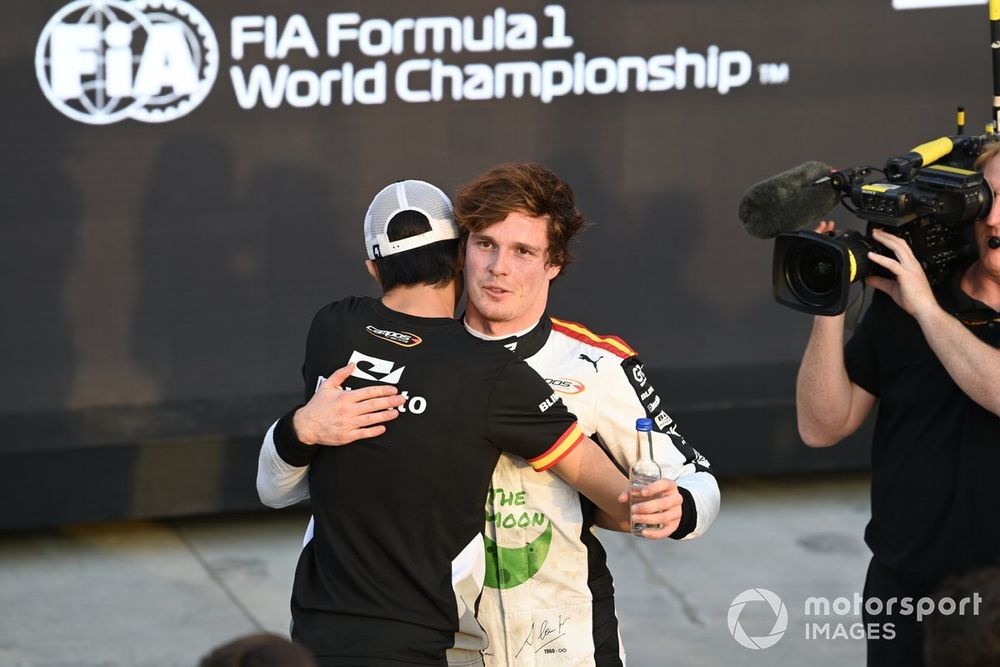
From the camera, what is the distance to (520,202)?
3109 millimetres

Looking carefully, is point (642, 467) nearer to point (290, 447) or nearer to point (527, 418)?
point (527, 418)

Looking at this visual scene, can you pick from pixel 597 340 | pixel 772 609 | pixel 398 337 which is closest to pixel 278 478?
pixel 398 337

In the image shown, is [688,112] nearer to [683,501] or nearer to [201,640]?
[201,640]

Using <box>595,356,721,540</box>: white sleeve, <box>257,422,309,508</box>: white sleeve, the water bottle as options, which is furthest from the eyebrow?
<box>257,422,309,508</box>: white sleeve

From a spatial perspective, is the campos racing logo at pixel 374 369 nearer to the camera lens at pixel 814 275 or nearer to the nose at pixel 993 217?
the camera lens at pixel 814 275

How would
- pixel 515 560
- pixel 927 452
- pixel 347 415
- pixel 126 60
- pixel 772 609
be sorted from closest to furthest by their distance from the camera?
1. pixel 347 415
2. pixel 515 560
3. pixel 927 452
4. pixel 126 60
5. pixel 772 609

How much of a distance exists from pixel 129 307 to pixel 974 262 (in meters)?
3.12

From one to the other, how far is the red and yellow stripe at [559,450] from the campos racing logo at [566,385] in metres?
0.15

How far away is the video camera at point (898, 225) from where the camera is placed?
319 centimetres

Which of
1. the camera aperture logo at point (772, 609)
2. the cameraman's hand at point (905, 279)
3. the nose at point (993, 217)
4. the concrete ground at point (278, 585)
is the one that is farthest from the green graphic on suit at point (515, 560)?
the camera aperture logo at point (772, 609)

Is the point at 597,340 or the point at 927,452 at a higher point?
the point at 597,340

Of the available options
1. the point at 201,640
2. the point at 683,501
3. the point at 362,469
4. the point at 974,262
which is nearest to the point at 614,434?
the point at 683,501

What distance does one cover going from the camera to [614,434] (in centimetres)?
311

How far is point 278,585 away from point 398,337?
9.08 feet
